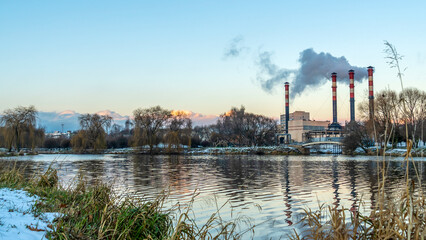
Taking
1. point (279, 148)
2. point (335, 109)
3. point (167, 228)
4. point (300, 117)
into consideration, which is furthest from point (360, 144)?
point (167, 228)

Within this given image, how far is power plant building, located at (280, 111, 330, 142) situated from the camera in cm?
8619

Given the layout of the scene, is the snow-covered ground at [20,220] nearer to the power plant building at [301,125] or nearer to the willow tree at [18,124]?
the willow tree at [18,124]

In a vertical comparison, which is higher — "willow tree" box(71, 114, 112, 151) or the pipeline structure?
the pipeline structure

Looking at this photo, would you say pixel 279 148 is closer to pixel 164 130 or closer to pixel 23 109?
pixel 164 130

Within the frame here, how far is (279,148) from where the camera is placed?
2361 inches

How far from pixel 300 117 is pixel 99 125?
178ft

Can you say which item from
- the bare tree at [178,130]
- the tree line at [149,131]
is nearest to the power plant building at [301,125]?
the tree line at [149,131]

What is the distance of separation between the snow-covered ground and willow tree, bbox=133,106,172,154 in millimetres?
48788

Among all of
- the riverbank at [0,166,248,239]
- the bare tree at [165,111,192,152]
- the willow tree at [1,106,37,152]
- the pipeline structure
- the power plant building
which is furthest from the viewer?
the power plant building

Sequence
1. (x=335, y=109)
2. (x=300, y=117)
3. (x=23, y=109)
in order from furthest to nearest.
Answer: (x=300, y=117) → (x=335, y=109) → (x=23, y=109)

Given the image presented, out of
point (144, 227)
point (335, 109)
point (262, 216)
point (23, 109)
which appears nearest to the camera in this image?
point (144, 227)

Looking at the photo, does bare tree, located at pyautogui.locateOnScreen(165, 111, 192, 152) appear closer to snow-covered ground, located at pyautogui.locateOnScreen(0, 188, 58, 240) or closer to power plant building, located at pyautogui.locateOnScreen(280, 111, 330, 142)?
power plant building, located at pyautogui.locateOnScreen(280, 111, 330, 142)

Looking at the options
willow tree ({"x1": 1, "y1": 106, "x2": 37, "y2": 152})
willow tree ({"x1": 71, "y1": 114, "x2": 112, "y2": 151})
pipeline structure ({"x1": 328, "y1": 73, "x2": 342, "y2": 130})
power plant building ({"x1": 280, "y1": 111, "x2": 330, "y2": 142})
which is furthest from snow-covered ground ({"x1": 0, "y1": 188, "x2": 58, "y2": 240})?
power plant building ({"x1": 280, "y1": 111, "x2": 330, "y2": 142})

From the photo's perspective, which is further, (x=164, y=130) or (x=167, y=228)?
(x=164, y=130)
